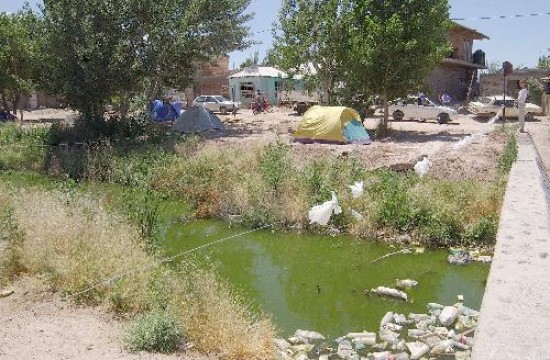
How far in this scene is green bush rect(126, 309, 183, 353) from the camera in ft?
18.1

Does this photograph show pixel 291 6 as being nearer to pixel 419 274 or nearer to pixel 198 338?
pixel 419 274

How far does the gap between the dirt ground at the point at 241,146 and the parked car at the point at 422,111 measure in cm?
38

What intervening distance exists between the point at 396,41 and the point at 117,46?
30.9 ft

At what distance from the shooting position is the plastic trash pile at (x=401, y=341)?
629 centimetres

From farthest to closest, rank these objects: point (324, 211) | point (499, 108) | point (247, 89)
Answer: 1. point (247, 89)
2. point (499, 108)
3. point (324, 211)

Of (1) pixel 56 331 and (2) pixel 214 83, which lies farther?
(2) pixel 214 83

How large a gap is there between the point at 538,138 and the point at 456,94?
72.8ft

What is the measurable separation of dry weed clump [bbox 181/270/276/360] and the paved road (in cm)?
216

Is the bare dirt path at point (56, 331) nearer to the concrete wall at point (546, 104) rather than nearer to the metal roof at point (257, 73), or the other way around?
the concrete wall at point (546, 104)

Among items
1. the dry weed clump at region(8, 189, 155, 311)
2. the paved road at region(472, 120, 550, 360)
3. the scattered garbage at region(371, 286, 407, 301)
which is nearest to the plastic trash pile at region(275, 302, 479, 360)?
the scattered garbage at region(371, 286, 407, 301)

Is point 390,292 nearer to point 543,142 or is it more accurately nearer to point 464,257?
point 464,257

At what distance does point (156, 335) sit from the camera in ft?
18.3

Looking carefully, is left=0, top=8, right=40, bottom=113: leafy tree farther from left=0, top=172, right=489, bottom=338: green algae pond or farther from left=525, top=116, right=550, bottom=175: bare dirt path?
left=525, top=116, right=550, bottom=175: bare dirt path

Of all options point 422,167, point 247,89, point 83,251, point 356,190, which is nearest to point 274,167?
point 356,190
